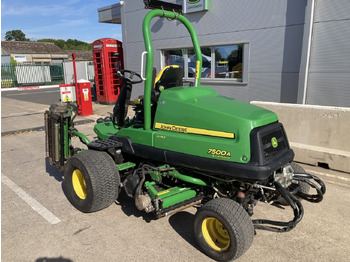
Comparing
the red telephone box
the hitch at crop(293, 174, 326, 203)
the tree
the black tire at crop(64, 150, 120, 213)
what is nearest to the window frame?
the red telephone box

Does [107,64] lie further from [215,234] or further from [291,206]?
[291,206]

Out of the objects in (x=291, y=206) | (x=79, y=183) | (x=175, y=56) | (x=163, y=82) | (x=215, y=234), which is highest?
(x=175, y=56)

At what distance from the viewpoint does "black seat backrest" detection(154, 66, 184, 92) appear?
3621 mm

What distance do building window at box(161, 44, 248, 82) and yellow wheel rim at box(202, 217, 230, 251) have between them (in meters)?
6.51

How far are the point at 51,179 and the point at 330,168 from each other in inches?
184

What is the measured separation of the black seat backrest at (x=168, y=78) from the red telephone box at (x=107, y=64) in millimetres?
8221

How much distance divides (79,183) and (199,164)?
179 centimetres

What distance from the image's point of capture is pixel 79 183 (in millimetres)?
3832

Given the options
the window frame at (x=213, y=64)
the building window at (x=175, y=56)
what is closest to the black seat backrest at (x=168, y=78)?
the window frame at (x=213, y=64)

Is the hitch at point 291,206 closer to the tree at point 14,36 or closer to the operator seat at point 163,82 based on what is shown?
the operator seat at point 163,82

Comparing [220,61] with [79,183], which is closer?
[79,183]

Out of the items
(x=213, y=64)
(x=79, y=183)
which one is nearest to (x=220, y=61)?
(x=213, y=64)

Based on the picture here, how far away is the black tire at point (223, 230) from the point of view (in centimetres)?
260

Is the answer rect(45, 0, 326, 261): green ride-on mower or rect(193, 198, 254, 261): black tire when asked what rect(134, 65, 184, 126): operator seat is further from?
rect(193, 198, 254, 261): black tire
